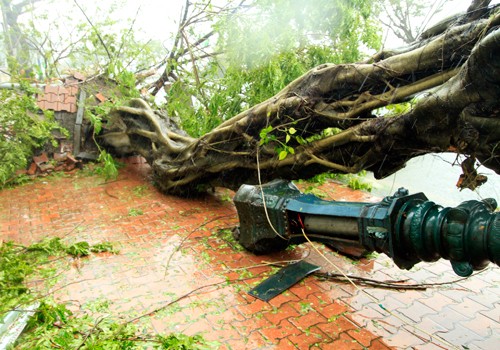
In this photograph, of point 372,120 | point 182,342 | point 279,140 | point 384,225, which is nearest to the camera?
point 182,342

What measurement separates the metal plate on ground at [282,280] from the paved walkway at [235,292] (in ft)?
0.22

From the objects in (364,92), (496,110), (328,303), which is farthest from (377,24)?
(328,303)

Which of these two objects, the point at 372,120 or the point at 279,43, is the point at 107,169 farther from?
the point at 372,120

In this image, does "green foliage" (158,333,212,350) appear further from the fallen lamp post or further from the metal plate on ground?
the fallen lamp post

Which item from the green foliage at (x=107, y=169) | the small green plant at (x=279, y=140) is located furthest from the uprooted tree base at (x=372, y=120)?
the green foliage at (x=107, y=169)

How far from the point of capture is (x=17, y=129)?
6.81 meters

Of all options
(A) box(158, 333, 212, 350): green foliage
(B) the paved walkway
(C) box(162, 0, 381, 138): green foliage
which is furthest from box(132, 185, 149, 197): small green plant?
(A) box(158, 333, 212, 350): green foliage

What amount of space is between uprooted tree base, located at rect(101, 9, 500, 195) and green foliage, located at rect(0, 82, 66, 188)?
2.79 meters

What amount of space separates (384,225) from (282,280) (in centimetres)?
128

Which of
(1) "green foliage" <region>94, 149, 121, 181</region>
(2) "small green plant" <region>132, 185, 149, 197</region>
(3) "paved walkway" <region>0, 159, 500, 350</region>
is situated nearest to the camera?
(3) "paved walkway" <region>0, 159, 500, 350</region>

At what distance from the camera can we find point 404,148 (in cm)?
332

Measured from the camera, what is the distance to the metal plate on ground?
3.49 metres

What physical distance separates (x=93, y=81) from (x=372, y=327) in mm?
7582

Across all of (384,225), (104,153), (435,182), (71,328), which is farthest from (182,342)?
(435,182)
